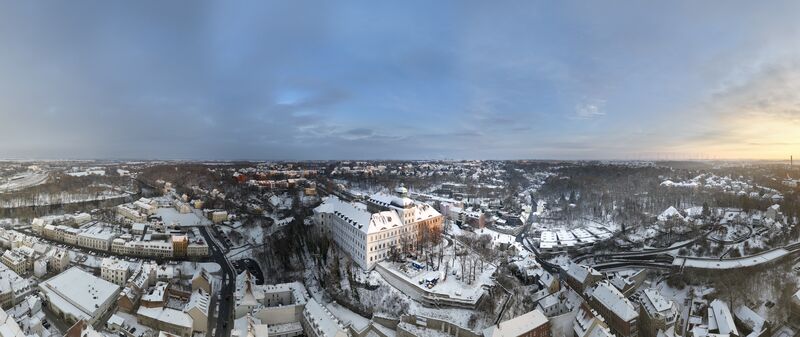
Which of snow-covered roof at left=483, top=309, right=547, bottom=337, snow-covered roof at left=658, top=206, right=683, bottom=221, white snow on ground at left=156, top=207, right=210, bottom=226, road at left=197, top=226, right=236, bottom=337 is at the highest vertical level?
snow-covered roof at left=658, top=206, right=683, bottom=221

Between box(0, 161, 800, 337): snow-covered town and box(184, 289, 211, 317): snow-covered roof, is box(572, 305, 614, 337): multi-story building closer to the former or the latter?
box(0, 161, 800, 337): snow-covered town

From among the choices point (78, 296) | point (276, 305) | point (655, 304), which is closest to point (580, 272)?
point (655, 304)

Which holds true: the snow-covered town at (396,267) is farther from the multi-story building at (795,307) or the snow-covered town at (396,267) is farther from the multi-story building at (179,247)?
the multi-story building at (179,247)

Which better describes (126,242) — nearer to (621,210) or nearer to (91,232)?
(91,232)

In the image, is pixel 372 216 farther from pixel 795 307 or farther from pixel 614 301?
pixel 795 307

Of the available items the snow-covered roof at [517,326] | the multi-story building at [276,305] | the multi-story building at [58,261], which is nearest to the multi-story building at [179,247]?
the multi-story building at [58,261]

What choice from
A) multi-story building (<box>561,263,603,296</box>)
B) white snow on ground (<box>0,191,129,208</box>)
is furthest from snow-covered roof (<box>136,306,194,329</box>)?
white snow on ground (<box>0,191,129,208</box>)
